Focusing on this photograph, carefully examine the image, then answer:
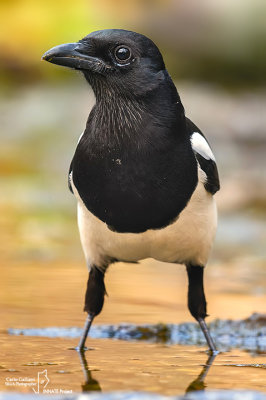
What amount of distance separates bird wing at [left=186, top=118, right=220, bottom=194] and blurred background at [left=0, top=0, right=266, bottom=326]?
2160 mm

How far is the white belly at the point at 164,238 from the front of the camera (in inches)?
161

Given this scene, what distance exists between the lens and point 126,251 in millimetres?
4180

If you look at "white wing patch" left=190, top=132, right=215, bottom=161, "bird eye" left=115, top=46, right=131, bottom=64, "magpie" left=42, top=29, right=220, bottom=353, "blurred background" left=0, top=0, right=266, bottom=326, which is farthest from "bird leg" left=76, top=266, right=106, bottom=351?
"blurred background" left=0, top=0, right=266, bottom=326

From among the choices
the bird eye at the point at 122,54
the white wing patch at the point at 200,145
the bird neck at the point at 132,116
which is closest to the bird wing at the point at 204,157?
the white wing patch at the point at 200,145

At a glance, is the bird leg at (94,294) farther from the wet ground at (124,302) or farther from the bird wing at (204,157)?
the bird wing at (204,157)

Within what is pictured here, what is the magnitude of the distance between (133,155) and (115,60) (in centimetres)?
42

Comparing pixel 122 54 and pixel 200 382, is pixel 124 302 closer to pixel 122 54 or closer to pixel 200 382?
pixel 122 54

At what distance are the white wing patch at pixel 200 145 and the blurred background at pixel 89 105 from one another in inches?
89.5

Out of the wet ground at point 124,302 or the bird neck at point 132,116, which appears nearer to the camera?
the wet ground at point 124,302

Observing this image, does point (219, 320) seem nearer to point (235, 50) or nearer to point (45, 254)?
point (45, 254)

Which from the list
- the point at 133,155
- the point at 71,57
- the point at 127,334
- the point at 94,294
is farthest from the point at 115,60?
the point at 127,334

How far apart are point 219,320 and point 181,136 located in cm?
122

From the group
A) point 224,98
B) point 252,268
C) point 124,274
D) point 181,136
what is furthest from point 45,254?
point 224,98

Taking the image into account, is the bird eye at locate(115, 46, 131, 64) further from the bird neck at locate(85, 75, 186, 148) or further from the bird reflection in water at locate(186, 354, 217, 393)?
the bird reflection in water at locate(186, 354, 217, 393)
